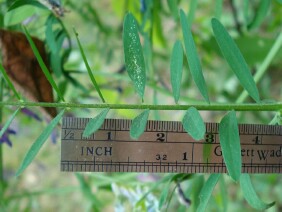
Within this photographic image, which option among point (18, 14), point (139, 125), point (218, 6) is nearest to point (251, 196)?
point (139, 125)

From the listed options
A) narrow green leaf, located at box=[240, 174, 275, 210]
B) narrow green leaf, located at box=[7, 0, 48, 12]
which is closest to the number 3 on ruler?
narrow green leaf, located at box=[240, 174, 275, 210]

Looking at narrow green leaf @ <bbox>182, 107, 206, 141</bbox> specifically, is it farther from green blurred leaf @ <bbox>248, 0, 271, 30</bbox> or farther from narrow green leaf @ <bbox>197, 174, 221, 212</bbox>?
green blurred leaf @ <bbox>248, 0, 271, 30</bbox>

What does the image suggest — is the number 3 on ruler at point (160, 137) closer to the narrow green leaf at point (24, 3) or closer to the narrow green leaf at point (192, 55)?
the narrow green leaf at point (192, 55)

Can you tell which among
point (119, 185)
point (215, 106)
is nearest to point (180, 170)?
point (215, 106)

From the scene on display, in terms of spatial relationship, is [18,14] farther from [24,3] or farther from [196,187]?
[196,187]

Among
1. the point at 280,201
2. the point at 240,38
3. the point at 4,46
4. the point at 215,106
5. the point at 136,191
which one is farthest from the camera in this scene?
the point at 280,201

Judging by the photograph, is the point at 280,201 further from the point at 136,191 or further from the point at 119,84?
the point at 136,191

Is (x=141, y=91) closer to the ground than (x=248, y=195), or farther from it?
farther from it
